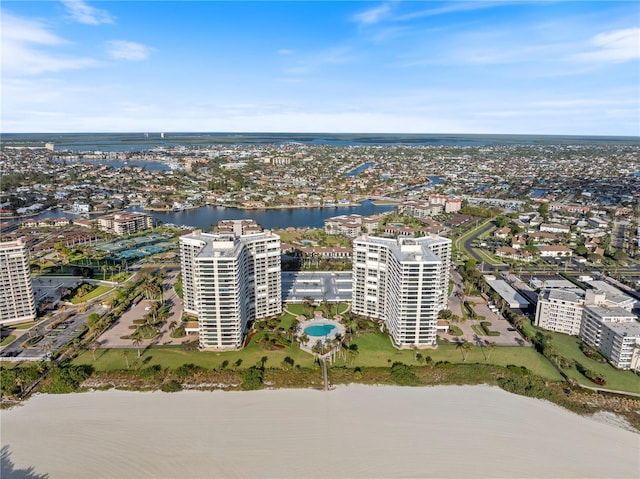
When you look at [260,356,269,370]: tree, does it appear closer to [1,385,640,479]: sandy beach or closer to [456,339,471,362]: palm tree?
[1,385,640,479]: sandy beach

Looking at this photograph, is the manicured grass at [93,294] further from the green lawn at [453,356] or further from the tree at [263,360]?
the green lawn at [453,356]

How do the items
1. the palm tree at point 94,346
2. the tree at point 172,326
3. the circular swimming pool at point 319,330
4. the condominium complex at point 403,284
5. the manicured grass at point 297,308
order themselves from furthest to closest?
the manicured grass at point 297,308
the tree at point 172,326
the circular swimming pool at point 319,330
the palm tree at point 94,346
the condominium complex at point 403,284

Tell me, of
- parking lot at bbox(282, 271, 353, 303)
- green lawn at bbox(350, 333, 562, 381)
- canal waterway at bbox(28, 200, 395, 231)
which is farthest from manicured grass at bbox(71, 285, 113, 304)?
canal waterway at bbox(28, 200, 395, 231)

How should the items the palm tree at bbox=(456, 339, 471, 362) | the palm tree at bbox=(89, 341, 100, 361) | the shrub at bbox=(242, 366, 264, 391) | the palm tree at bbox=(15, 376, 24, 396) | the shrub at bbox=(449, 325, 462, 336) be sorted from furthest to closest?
the shrub at bbox=(449, 325, 462, 336) < the palm tree at bbox=(89, 341, 100, 361) < the palm tree at bbox=(456, 339, 471, 362) < the shrub at bbox=(242, 366, 264, 391) < the palm tree at bbox=(15, 376, 24, 396)

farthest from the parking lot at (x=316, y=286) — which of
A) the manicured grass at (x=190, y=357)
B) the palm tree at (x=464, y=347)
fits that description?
the palm tree at (x=464, y=347)

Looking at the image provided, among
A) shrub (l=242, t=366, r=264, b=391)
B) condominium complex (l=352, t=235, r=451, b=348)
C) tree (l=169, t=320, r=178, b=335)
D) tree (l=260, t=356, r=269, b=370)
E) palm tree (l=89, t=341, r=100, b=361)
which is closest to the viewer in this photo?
shrub (l=242, t=366, r=264, b=391)

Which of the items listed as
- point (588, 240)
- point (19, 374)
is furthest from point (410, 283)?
point (588, 240)
